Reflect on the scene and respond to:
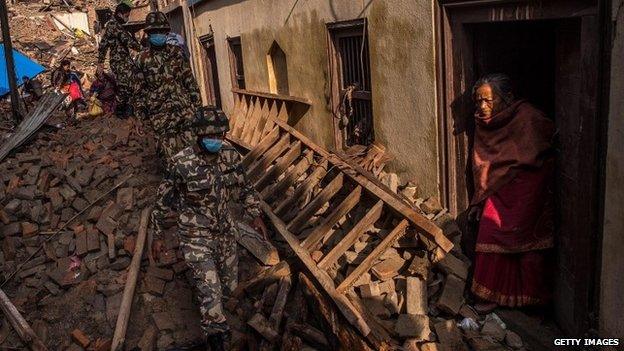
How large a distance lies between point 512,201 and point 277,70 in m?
5.99

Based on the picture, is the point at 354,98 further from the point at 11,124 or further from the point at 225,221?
the point at 11,124

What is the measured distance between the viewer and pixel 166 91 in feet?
22.5

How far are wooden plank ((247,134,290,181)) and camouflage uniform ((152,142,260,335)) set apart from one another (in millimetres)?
2487

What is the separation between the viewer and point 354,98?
22.3 ft

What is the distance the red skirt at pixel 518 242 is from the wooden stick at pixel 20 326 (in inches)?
154

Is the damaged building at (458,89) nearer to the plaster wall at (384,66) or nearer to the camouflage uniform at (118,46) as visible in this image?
the plaster wall at (384,66)

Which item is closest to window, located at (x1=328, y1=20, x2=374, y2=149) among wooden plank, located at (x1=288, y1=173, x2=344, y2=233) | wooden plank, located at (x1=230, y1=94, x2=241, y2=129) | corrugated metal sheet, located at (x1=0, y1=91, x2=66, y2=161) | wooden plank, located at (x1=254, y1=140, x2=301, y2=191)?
wooden plank, located at (x1=254, y1=140, x2=301, y2=191)

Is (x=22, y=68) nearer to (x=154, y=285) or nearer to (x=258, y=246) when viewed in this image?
(x=154, y=285)

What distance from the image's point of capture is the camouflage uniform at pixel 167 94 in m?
6.71

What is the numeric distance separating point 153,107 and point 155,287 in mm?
2714

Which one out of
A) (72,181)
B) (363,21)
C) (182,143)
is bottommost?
(72,181)

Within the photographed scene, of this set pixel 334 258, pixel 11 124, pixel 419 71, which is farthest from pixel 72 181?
pixel 11 124

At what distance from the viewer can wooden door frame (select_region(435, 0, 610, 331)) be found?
343cm

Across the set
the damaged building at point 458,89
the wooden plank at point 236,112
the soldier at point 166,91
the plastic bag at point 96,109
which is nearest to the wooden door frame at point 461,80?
the damaged building at point 458,89
